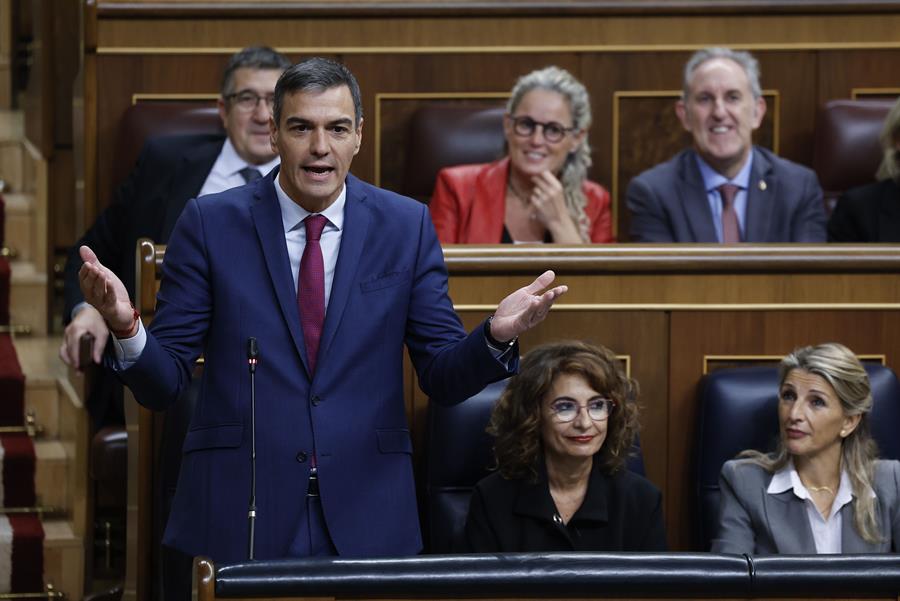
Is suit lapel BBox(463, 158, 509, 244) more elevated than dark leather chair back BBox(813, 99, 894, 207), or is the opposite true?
dark leather chair back BBox(813, 99, 894, 207)

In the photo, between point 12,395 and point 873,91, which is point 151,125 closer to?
point 12,395

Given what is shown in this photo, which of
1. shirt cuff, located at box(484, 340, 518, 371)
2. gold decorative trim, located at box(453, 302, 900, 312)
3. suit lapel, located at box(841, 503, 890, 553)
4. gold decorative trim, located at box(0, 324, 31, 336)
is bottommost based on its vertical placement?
suit lapel, located at box(841, 503, 890, 553)

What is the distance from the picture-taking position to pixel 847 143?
1.90 m

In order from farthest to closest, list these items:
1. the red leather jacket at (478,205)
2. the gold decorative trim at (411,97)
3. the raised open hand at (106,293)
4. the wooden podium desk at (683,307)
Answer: the gold decorative trim at (411,97)
the red leather jacket at (478,205)
the wooden podium desk at (683,307)
the raised open hand at (106,293)

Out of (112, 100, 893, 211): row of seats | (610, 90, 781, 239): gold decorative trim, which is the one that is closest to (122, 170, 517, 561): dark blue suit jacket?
(112, 100, 893, 211): row of seats

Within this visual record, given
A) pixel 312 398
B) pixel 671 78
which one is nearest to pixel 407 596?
pixel 312 398

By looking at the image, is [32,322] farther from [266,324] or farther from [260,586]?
[260,586]

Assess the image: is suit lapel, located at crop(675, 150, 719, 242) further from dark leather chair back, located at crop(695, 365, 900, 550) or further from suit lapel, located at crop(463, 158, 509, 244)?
dark leather chair back, located at crop(695, 365, 900, 550)

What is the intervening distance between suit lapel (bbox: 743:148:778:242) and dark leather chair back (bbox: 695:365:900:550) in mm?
365

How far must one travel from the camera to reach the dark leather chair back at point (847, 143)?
1.89 metres

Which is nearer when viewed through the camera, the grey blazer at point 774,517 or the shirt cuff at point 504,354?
the shirt cuff at point 504,354

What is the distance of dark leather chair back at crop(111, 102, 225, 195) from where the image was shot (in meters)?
1.77

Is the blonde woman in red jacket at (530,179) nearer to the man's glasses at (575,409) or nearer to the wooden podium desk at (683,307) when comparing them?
the wooden podium desk at (683,307)

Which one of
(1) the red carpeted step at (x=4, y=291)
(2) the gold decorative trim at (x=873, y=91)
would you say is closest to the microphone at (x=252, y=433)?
(1) the red carpeted step at (x=4, y=291)
